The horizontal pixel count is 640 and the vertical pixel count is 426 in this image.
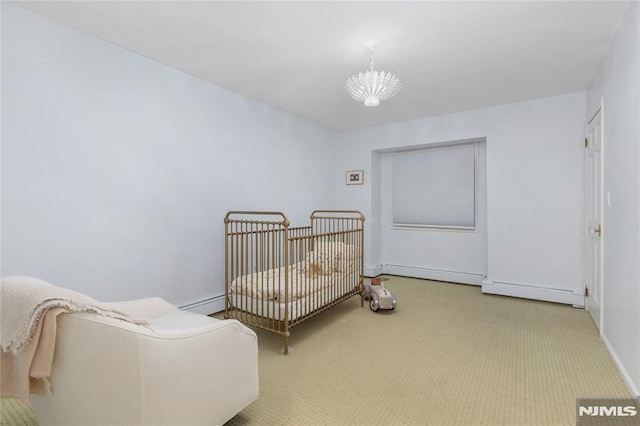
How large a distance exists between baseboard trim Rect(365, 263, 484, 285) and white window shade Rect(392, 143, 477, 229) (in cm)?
70

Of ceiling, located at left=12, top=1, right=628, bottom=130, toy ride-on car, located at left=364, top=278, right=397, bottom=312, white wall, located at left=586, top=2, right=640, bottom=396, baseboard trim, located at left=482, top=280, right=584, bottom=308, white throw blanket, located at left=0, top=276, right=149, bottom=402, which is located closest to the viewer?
white throw blanket, located at left=0, top=276, right=149, bottom=402

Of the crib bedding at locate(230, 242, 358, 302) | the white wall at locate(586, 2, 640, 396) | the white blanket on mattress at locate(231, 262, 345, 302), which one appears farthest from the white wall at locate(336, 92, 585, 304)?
the white blanket on mattress at locate(231, 262, 345, 302)

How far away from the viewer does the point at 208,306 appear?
126 inches

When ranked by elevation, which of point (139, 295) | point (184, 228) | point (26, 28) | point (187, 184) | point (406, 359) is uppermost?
point (26, 28)

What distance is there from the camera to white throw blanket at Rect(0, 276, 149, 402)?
1.07 m

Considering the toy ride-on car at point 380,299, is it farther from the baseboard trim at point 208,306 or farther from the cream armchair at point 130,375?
the cream armchair at point 130,375

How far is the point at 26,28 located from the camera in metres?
2.03

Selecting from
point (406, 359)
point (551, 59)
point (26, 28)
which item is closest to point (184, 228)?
point (26, 28)

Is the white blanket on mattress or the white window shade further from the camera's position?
the white window shade

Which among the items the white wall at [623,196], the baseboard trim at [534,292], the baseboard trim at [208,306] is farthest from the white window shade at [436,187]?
the baseboard trim at [208,306]

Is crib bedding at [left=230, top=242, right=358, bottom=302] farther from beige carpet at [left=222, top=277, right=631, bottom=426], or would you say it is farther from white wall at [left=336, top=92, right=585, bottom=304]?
white wall at [left=336, top=92, right=585, bottom=304]

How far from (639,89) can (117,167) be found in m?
3.55

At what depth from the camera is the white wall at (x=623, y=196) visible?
71.7 inches

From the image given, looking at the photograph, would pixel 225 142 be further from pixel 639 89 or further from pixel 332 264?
pixel 639 89
